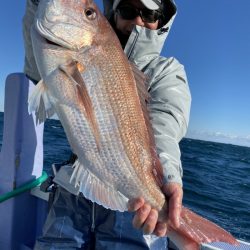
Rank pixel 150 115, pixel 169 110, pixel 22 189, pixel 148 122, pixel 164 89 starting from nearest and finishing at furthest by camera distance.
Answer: pixel 148 122 → pixel 150 115 → pixel 169 110 → pixel 164 89 → pixel 22 189

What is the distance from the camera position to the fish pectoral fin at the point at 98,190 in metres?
2.16

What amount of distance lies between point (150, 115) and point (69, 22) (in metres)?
0.87

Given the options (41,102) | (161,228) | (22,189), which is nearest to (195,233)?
(161,228)

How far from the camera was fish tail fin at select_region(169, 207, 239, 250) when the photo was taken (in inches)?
79.9

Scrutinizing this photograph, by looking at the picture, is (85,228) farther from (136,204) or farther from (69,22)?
(69,22)

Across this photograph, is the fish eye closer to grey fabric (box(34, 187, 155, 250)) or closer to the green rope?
grey fabric (box(34, 187, 155, 250))

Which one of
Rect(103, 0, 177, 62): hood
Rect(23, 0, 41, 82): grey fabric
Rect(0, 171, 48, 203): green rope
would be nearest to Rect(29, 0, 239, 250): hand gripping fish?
Rect(23, 0, 41, 82): grey fabric

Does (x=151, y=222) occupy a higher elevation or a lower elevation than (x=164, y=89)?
lower

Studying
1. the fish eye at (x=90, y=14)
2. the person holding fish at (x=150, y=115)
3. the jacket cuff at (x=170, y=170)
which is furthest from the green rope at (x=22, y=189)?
the fish eye at (x=90, y=14)

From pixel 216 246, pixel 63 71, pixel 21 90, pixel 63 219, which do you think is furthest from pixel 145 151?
pixel 21 90

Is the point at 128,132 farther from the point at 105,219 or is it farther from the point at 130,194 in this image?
the point at 105,219

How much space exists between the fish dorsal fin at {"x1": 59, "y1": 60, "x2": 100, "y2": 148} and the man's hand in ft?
1.36

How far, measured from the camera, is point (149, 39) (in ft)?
10.1

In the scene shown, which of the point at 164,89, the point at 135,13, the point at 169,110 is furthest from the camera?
the point at 135,13
